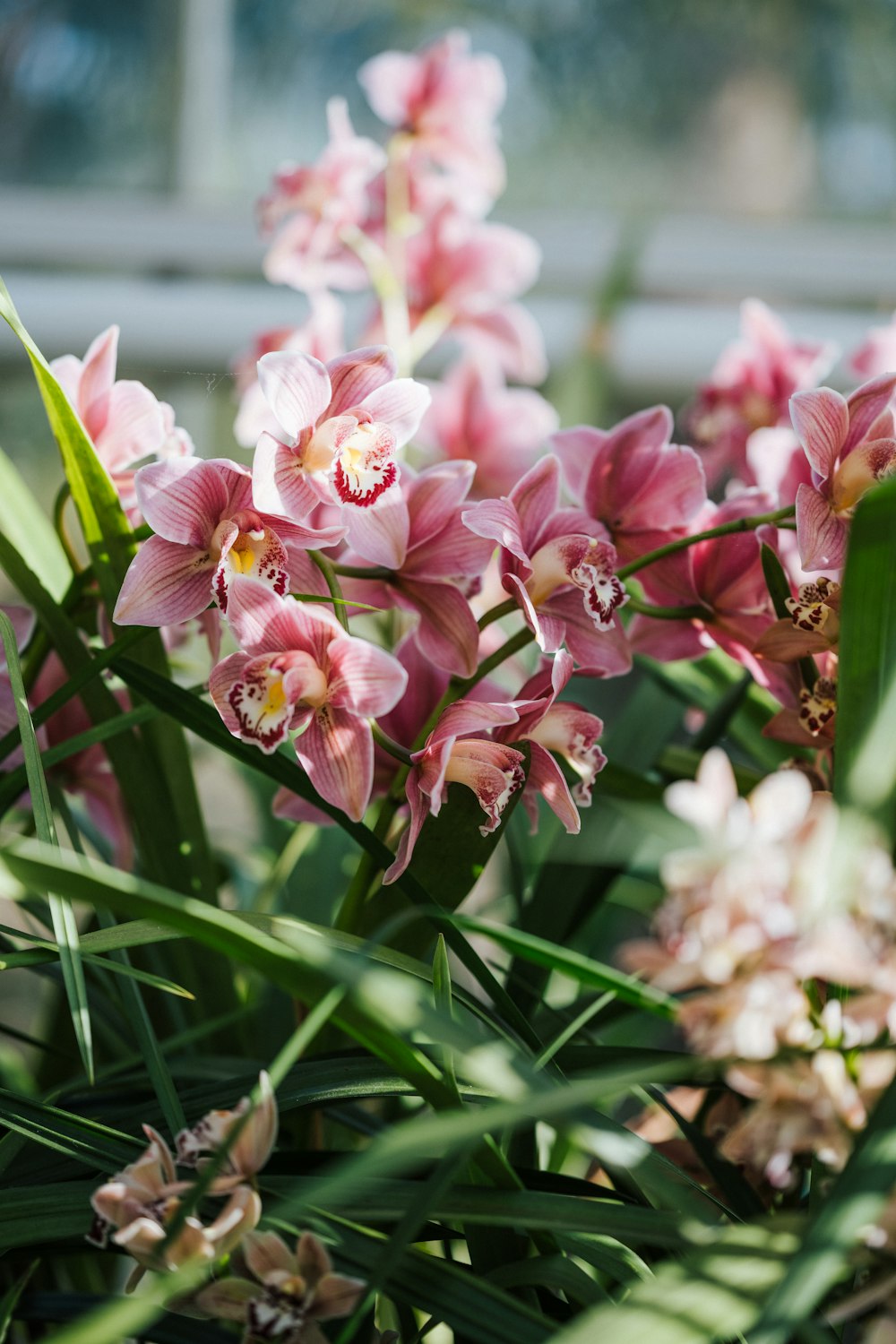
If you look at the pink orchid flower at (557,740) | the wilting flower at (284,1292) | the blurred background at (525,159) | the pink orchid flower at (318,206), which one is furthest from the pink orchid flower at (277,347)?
the blurred background at (525,159)

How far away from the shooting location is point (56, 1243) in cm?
25

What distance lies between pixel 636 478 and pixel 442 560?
0.07 meters

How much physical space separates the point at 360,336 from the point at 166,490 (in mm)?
321

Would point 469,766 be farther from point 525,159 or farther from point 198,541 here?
point 525,159

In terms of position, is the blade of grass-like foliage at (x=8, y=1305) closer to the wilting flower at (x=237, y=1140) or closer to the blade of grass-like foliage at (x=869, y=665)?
the wilting flower at (x=237, y=1140)

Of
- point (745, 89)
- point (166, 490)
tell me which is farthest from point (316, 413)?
point (745, 89)

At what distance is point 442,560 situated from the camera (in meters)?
0.30

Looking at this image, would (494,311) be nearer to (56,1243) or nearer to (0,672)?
(0,672)

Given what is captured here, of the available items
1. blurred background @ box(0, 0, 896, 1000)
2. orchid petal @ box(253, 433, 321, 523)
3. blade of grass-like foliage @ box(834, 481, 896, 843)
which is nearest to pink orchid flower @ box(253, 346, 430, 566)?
orchid petal @ box(253, 433, 321, 523)

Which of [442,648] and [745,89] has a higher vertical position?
[745,89]

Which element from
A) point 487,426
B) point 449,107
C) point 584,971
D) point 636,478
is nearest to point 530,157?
point 449,107

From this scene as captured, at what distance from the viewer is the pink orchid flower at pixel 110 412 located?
31 cm

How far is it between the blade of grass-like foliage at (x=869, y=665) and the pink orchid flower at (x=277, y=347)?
19 cm

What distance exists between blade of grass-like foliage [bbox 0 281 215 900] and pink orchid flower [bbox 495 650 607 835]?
0.36 feet
